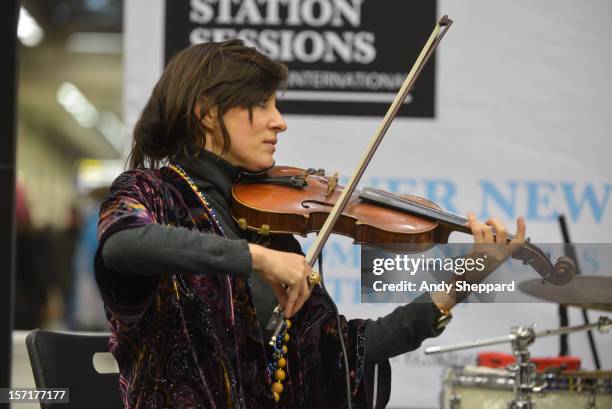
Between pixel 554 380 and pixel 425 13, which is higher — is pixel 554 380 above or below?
below

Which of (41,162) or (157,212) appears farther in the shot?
(41,162)

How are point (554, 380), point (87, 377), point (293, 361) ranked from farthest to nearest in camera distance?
point (554, 380) < point (87, 377) < point (293, 361)

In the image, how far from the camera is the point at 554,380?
3.05 m

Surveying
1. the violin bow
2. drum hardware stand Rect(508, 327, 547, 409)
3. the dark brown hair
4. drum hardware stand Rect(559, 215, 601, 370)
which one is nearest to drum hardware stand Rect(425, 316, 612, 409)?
drum hardware stand Rect(508, 327, 547, 409)

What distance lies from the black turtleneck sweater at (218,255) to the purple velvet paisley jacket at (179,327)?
8 centimetres

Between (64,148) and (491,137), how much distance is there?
520 inches

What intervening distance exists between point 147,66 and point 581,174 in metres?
1.54

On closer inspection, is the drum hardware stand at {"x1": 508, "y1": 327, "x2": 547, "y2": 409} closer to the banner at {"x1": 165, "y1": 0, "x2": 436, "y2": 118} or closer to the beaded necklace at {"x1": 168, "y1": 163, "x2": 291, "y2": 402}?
the banner at {"x1": 165, "y1": 0, "x2": 436, "y2": 118}

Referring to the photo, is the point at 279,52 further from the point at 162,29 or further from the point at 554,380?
the point at 554,380

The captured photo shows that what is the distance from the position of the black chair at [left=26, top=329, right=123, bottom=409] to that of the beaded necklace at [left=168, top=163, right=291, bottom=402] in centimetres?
51

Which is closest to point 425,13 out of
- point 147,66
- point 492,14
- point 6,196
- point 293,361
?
point 492,14

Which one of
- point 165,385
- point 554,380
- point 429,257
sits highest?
point 429,257

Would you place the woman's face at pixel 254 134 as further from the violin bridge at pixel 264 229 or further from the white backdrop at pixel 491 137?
the white backdrop at pixel 491 137

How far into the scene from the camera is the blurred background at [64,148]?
7898 millimetres
